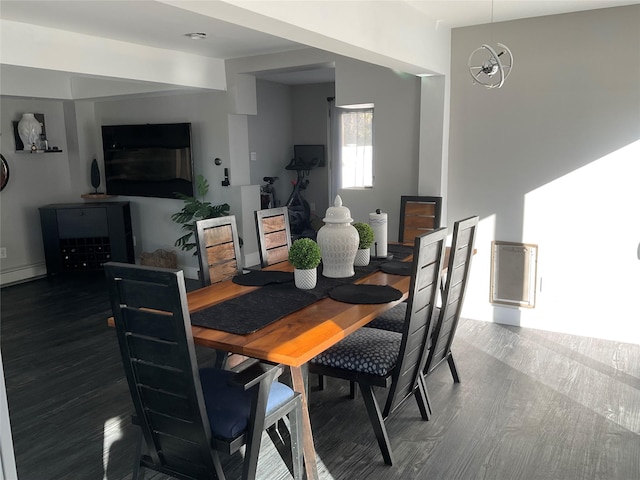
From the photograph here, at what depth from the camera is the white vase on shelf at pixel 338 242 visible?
9.52 ft

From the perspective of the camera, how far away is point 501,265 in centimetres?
432

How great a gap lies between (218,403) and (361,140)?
5654mm

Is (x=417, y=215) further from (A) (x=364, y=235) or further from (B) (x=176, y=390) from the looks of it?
(B) (x=176, y=390)

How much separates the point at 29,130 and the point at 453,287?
5.19 metres

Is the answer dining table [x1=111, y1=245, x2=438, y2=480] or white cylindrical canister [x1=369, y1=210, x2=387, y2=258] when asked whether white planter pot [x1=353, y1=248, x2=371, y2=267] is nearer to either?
white cylindrical canister [x1=369, y1=210, x2=387, y2=258]

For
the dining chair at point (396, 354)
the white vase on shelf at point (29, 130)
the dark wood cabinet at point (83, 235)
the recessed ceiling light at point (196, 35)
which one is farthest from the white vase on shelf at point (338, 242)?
the white vase on shelf at point (29, 130)

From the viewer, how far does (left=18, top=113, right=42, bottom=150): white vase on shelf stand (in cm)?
579

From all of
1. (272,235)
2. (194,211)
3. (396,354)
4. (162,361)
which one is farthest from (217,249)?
(194,211)

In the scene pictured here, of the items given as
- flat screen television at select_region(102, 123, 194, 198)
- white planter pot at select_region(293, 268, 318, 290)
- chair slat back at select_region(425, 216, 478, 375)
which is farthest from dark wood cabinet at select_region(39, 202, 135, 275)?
chair slat back at select_region(425, 216, 478, 375)

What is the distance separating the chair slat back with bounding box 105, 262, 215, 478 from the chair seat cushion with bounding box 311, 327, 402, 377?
2.62 ft

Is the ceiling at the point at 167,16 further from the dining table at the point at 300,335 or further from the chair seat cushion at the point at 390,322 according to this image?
the chair seat cushion at the point at 390,322

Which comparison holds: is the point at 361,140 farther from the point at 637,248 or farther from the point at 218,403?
the point at 218,403

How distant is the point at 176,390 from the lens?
1.85 metres

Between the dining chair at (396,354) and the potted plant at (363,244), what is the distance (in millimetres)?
747
